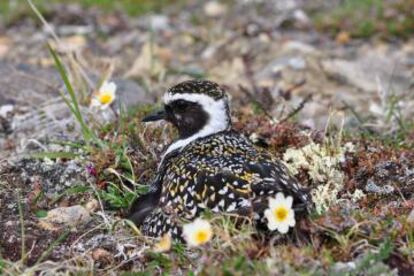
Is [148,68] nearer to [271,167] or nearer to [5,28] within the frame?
[5,28]

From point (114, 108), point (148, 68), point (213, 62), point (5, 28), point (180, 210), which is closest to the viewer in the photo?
point (180, 210)

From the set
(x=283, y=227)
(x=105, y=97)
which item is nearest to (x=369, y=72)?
(x=105, y=97)

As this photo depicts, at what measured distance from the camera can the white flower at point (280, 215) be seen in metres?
5.00

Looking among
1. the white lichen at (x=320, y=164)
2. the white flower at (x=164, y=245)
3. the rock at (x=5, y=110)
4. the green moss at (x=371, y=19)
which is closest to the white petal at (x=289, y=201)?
the white flower at (x=164, y=245)

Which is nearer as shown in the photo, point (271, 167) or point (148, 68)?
point (271, 167)

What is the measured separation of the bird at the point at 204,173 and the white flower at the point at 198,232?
28 cm

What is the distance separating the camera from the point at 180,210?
5559mm

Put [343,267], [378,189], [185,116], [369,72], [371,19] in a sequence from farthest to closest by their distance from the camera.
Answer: [371,19] < [369,72] < [185,116] < [378,189] < [343,267]

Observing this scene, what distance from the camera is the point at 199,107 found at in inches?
251

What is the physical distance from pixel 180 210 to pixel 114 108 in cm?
301

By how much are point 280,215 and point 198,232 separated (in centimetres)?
47

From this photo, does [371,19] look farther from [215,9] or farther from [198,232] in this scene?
[198,232]

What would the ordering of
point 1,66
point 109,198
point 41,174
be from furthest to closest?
point 1,66 < point 41,174 < point 109,198

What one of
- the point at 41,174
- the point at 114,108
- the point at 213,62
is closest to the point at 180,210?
the point at 41,174
